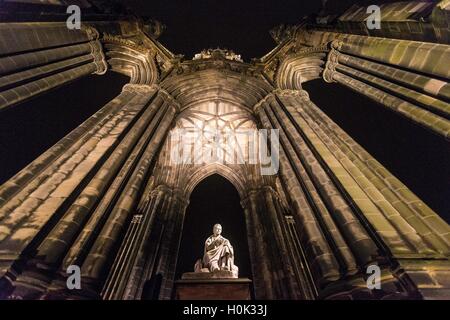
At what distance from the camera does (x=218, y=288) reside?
5.09 meters

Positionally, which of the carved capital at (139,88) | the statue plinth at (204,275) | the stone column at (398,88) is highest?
the carved capital at (139,88)

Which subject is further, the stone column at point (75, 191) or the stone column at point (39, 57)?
the stone column at point (39, 57)

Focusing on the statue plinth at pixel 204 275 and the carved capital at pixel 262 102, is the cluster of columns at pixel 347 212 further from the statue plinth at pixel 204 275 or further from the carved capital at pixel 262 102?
the carved capital at pixel 262 102

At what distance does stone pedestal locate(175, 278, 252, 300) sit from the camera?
5.07 metres

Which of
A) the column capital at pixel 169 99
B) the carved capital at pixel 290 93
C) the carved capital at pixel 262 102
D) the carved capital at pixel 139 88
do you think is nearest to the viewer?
the carved capital at pixel 139 88

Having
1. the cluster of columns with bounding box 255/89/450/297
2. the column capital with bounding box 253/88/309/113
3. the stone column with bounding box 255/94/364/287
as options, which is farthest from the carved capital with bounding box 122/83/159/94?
the cluster of columns with bounding box 255/89/450/297

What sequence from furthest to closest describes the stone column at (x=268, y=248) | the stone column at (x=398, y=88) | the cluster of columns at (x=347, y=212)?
the stone column at (x=268, y=248), the stone column at (x=398, y=88), the cluster of columns at (x=347, y=212)

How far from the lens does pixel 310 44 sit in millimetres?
13664

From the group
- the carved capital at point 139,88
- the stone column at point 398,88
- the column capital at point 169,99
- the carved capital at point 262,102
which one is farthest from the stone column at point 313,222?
the carved capital at point 139,88

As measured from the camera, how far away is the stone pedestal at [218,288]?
5074mm

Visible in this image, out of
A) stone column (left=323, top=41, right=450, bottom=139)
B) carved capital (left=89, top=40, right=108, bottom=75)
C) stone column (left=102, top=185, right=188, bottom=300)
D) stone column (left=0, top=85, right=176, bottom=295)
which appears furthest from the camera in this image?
carved capital (left=89, top=40, right=108, bottom=75)

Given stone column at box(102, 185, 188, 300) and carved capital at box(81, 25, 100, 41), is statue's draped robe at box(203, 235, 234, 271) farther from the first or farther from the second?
carved capital at box(81, 25, 100, 41)
